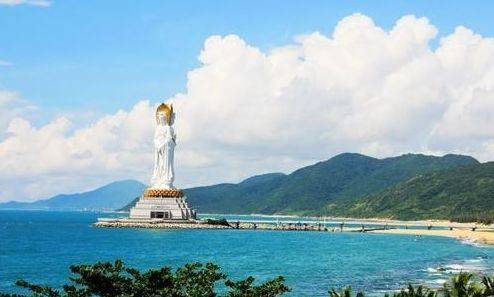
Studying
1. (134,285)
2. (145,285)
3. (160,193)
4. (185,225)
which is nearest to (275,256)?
(185,225)

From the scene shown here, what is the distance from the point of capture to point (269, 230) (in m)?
180

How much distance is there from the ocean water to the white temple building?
1124 centimetres

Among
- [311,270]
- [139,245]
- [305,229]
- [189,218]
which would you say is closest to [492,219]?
[305,229]

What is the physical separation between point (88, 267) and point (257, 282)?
42.9 meters

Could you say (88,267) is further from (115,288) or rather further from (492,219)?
(492,219)

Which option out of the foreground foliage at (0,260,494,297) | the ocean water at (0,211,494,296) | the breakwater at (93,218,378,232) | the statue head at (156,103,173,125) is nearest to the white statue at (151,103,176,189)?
the statue head at (156,103,173,125)

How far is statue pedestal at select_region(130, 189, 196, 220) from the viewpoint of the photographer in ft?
540

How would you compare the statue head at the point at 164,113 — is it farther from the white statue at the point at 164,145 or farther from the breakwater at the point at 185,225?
the breakwater at the point at 185,225

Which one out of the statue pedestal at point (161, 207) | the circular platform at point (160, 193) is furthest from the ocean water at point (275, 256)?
the circular platform at point (160, 193)

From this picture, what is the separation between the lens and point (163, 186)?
167m

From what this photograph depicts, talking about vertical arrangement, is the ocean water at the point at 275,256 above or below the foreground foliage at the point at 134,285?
below

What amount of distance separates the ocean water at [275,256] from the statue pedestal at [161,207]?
1070 centimetres

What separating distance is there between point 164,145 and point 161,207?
1405cm

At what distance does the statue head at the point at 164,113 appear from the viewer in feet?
547
